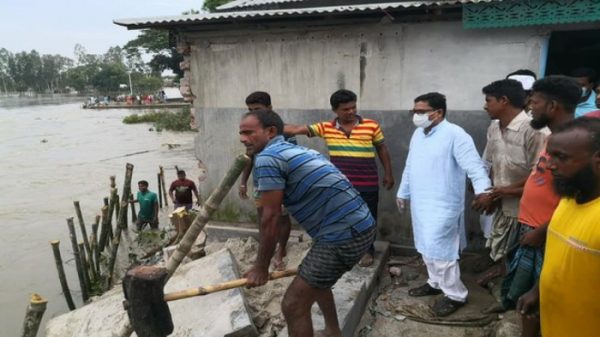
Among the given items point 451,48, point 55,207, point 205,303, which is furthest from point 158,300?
point 55,207

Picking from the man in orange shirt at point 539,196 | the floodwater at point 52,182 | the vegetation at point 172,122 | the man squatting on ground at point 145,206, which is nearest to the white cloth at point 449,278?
the man in orange shirt at point 539,196

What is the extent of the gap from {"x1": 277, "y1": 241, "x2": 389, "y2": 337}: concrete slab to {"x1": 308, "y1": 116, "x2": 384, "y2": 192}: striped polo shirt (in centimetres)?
80

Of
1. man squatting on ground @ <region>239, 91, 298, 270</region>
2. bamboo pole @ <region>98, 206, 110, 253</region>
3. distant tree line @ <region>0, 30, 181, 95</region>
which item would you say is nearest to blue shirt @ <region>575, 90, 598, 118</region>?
man squatting on ground @ <region>239, 91, 298, 270</region>

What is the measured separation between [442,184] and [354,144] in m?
0.90

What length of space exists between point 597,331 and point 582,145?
2.69 ft

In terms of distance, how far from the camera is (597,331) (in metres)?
1.79

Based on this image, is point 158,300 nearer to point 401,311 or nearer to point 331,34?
point 401,311

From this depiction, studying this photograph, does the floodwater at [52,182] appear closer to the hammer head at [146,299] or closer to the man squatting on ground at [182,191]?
the man squatting on ground at [182,191]

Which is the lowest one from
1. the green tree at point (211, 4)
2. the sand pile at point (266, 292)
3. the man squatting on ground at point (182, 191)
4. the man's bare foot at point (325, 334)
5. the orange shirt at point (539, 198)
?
the man squatting on ground at point (182, 191)

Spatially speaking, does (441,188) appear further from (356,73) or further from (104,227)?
(104,227)

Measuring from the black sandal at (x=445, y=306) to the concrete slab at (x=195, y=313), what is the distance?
156 cm

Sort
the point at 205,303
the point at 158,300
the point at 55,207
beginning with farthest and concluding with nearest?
the point at 55,207 → the point at 205,303 → the point at 158,300

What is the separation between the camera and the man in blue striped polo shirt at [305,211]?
2.33 metres

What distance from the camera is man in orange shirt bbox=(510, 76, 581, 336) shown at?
93.5 inches
